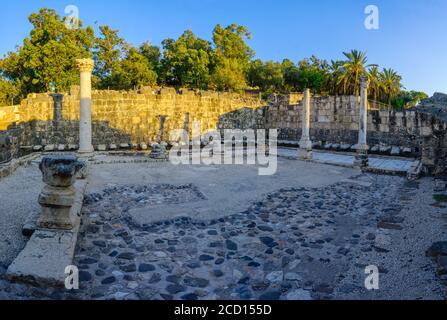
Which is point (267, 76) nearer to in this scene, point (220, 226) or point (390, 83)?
point (390, 83)

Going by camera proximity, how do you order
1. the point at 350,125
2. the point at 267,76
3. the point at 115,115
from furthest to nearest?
the point at 267,76 < the point at 350,125 < the point at 115,115

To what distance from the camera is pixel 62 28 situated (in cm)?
3127

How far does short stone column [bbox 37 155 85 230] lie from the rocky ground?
1.45 ft

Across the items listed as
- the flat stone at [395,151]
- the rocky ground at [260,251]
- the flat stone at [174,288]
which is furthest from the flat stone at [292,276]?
the flat stone at [395,151]

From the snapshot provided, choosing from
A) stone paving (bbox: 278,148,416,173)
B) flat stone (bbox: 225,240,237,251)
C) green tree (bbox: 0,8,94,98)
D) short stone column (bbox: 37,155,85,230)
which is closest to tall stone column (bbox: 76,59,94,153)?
short stone column (bbox: 37,155,85,230)

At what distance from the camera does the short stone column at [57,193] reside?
14.6 feet

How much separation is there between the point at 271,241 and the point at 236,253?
65cm

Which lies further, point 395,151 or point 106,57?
point 106,57

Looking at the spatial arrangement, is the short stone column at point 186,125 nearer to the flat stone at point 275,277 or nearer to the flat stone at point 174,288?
the flat stone at point 275,277

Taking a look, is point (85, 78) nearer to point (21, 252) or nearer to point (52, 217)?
point (52, 217)

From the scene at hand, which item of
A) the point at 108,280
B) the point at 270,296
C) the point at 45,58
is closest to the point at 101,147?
the point at 108,280

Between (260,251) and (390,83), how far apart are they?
4099 cm

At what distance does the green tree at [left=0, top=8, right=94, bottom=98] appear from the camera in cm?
2983

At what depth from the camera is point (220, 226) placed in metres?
5.64
